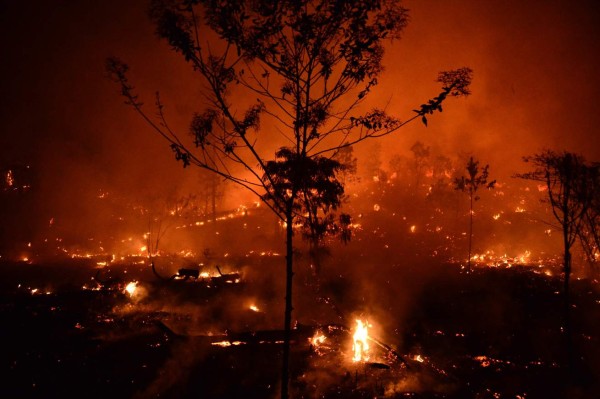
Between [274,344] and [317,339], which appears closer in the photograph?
[274,344]

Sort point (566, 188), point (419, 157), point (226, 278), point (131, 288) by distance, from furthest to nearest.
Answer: point (419, 157), point (226, 278), point (131, 288), point (566, 188)

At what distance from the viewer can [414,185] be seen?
75.9 metres

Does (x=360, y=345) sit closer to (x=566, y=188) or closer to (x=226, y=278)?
(x=566, y=188)

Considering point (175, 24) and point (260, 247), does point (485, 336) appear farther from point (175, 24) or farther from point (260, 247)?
point (260, 247)

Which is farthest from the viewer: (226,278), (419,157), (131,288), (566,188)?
(419,157)

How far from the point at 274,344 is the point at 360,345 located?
377 centimetres

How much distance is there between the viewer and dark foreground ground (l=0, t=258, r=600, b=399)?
11758 millimetres

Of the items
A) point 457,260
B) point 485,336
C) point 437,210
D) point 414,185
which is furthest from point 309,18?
point 414,185

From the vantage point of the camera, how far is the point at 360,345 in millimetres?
14594

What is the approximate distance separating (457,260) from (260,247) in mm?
26623

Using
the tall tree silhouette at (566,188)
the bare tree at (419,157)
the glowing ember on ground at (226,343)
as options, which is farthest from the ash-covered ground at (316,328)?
the bare tree at (419,157)

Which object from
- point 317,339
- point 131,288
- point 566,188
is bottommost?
point 317,339

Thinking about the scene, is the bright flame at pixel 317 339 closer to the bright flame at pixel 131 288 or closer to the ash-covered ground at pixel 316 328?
the ash-covered ground at pixel 316 328

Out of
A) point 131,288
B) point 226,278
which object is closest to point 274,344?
point 226,278
